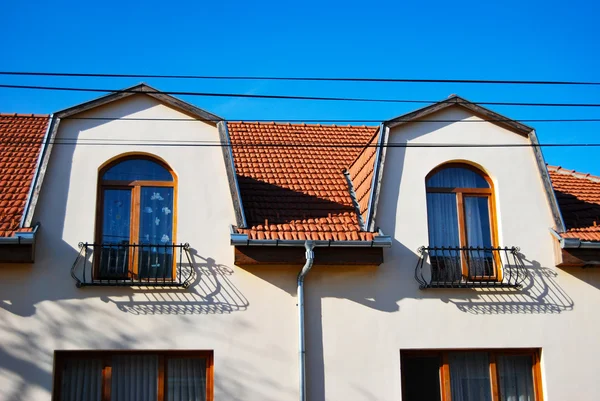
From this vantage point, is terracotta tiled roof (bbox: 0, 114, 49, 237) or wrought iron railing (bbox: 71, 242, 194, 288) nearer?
wrought iron railing (bbox: 71, 242, 194, 288)

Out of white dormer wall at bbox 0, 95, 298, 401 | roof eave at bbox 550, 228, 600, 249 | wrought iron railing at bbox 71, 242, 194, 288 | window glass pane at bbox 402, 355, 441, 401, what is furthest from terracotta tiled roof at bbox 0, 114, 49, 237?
roof eave at bbox 550, 228, 600, 249

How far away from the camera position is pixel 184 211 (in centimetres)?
1173

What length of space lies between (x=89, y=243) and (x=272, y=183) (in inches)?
125

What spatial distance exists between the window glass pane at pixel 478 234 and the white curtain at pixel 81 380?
568cm

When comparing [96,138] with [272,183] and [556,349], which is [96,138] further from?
[556,349]

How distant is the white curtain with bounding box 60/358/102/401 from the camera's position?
35.9ft

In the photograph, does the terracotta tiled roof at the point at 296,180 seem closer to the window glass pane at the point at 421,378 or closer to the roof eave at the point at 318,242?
the roof eave at the point at 318,242

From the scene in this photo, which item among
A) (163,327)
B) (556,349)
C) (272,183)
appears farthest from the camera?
(272,183)

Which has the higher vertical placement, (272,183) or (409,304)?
(272,183)

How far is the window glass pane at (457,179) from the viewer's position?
1271 centimetres

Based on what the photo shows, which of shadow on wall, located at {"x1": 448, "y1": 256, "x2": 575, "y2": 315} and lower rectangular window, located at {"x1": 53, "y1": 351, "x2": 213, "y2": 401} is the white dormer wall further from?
shadow on wall, located at {"x1": 448, "y1": 256, "x2": 575, "y2": 315}

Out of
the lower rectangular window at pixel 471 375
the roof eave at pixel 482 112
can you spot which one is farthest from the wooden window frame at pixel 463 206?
the lower rectangular window at pixel 471 375

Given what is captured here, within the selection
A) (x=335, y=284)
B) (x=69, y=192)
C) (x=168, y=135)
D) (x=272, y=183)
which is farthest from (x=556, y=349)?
(x=69, y=192)

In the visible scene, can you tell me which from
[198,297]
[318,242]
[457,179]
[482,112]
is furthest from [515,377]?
[198,297]
